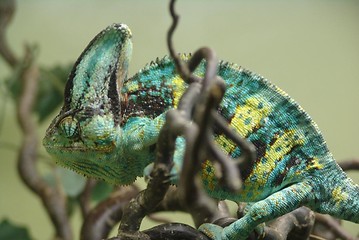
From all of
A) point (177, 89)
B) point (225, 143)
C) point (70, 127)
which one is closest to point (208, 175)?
point (225, 143)

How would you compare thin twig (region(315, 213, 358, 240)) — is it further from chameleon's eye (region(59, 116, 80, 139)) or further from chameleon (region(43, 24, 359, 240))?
chameleon's eye (region(59, 116, 80, 139))

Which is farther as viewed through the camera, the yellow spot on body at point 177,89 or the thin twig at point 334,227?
the thin twig at point 334,227

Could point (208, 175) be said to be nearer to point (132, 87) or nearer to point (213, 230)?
point (213, 230)

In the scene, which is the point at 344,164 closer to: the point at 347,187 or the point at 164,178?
the point at 347,187

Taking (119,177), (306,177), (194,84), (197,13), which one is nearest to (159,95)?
(119,177)

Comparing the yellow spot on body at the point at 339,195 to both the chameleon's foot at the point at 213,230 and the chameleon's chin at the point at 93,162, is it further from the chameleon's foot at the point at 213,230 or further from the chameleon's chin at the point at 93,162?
the chameleon's chin at the point at 93,162

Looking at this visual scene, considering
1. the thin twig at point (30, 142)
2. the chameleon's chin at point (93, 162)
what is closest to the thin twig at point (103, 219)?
the chameleon's chin at point (93, 162)

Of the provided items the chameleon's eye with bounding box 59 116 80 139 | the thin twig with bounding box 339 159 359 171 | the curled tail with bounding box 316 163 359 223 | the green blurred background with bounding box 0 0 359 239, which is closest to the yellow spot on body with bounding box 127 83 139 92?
the chameleon's eye with bounding box 59 116 80 139
